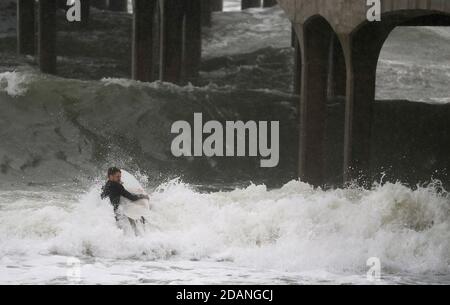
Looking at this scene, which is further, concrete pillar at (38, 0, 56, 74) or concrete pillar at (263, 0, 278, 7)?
concrete pillar at (263, 0, 278, 7)

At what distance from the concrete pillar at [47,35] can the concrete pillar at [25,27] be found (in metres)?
2.30

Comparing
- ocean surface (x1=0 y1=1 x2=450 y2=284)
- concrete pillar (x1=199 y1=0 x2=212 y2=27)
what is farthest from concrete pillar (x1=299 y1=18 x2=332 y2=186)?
concrete pillar (x1=199 y1=0 x2=212 y2=27)

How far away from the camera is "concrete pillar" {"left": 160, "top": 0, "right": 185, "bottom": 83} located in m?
26.5

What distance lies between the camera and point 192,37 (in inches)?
1294

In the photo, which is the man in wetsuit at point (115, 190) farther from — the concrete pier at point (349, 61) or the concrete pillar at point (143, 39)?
the concrete pillar at point (143, 39)

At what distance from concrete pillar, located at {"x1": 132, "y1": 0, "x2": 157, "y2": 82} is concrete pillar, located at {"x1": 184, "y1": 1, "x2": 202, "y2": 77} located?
465 centimetres

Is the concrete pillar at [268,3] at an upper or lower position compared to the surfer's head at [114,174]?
upper

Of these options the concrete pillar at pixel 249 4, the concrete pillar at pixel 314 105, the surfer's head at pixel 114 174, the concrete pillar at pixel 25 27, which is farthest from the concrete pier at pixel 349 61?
the concrete pillar at pixel 249 4

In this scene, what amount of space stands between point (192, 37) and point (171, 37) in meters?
6.44

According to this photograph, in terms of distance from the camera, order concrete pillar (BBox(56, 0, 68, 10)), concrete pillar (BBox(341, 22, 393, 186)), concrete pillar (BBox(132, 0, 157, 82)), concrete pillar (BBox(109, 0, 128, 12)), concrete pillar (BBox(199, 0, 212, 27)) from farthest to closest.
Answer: concrete pillar (BBox(109, 0, 128, 12)) → concrete pillar (BBox(199, 0, 212, 27)) → concrete pillar (BBox(56, 0, 68, 10)) → concrete pillar (BBox(132, 0, 157, 82)) → concrete pillar (BBox(341, 22, 393, 186))

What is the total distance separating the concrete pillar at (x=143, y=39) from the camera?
27031mm

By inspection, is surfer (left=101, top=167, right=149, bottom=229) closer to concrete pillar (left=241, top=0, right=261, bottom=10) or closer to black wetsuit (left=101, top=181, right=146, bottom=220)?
black wetsuit (left=101, top=181, right=146, bottom=220)

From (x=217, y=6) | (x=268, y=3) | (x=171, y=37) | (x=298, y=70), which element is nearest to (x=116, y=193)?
(x=171, y=37)
